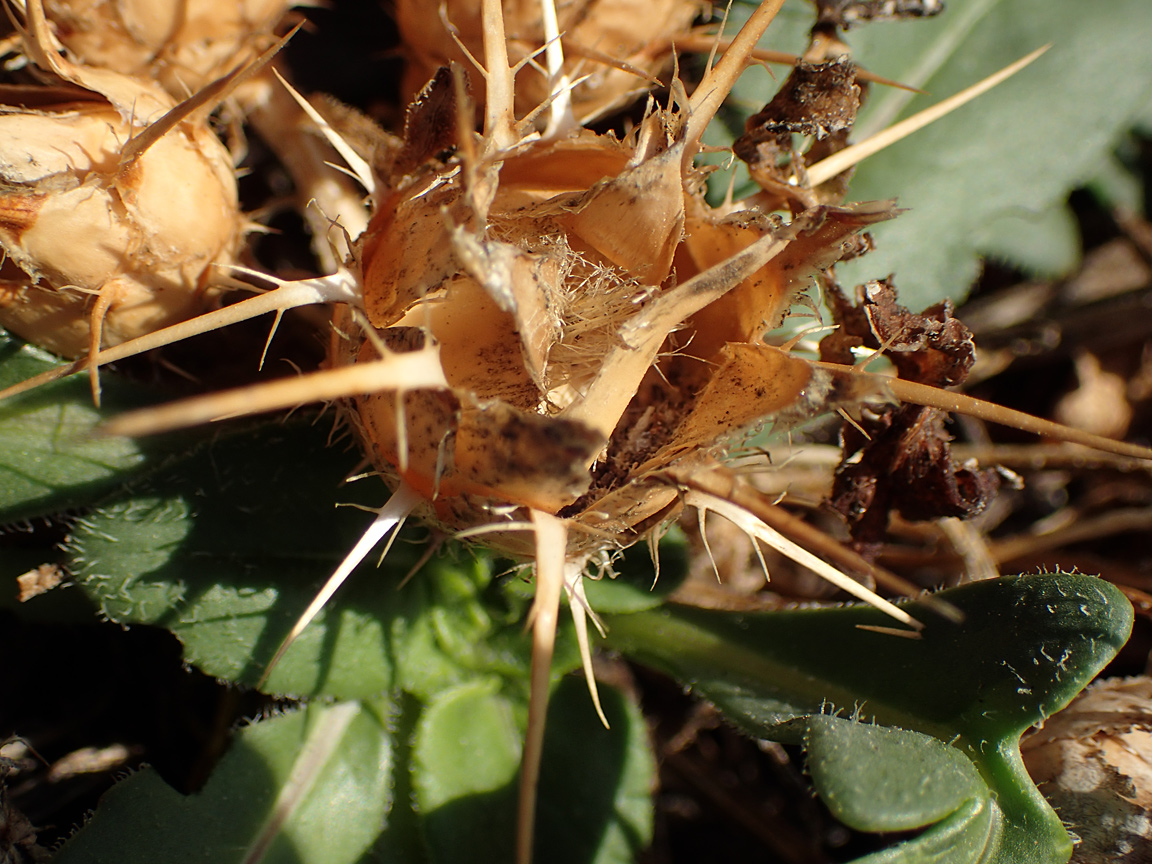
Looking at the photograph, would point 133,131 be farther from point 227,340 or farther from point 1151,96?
point 1151,96

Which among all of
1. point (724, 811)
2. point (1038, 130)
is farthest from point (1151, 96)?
point (724, 811)

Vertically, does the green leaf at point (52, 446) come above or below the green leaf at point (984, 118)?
above

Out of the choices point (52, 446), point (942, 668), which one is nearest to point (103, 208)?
point (52, 446)

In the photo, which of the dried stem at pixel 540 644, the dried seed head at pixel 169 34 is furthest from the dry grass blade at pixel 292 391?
the dried seed head at pixel 169 34

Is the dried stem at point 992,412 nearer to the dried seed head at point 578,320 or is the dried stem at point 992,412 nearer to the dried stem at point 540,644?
the dried seed head at point 578,320

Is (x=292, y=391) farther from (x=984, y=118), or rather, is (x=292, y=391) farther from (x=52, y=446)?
(x=984, y=118)

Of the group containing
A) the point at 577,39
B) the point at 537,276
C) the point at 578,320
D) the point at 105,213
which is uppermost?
the point at 105,213

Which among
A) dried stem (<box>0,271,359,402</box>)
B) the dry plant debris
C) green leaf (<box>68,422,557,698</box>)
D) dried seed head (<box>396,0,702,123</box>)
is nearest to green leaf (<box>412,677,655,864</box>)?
green leaf (<box>68,422,557,698</box>)
